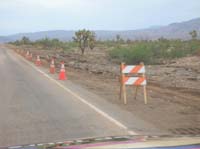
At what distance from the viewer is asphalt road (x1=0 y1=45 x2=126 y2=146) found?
31.8 feet

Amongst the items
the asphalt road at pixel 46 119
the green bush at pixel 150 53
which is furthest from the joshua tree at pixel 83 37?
the asphalt road at pixel 46 119

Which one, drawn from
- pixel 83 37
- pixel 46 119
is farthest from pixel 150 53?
pixel 46 119

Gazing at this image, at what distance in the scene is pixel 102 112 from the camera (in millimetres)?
13188

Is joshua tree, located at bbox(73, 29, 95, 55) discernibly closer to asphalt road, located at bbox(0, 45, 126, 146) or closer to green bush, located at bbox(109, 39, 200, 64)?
green bush, located at bbox(109, 39, 200, 64)

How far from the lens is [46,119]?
11.8 meters

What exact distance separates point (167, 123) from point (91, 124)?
1871mm

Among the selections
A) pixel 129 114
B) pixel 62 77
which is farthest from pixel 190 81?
pixel 129 114

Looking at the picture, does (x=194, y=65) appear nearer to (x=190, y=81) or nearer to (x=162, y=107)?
(x=190, y=81)

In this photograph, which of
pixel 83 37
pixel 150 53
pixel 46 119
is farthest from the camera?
pixel 83 37

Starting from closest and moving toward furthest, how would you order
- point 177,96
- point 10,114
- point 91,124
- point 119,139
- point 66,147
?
1. point 66,147
2. point 119,139
3. point 91,124
4. point 10,114
5. point 177,96

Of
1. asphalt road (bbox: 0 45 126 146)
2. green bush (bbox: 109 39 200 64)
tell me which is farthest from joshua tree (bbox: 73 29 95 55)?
asphalt road (bbox: 0 45 126 146)

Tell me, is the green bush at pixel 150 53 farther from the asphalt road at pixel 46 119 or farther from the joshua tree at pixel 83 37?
the asphalt road at pixel 46 119

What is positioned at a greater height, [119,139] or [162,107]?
[119,139]

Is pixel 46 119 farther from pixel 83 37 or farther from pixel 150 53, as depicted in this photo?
pixel 83 37
